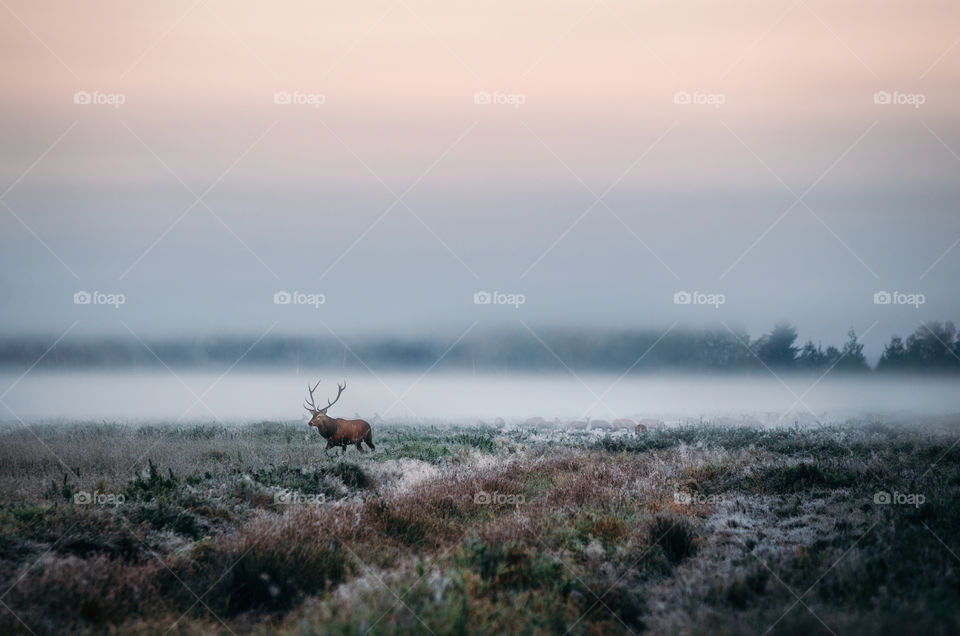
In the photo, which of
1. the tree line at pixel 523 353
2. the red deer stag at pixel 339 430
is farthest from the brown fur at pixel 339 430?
the tree line at pixel 523 353

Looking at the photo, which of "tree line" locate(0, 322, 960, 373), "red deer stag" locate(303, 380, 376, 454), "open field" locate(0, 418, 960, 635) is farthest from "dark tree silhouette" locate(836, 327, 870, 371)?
"red deer stag" locate(303, 380, 376, 454)

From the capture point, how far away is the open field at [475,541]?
19.1 ft

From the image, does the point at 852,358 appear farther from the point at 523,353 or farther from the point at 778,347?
the point at 523,353

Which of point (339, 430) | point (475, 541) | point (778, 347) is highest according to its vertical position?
point (778, 347)

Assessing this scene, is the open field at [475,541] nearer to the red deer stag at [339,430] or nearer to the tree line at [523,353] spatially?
the red deer stag at [339,430]

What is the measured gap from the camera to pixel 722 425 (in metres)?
20.2

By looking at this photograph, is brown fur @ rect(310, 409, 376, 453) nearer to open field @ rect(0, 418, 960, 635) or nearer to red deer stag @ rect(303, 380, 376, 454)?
red deer stag @ rect(303, 380, 376, 454)

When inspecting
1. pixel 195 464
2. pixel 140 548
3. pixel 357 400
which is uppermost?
pixel 357 400

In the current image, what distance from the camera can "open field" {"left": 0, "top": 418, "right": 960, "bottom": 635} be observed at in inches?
229

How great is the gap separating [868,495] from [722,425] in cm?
1054

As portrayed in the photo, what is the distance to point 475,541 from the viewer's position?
7.54 metres

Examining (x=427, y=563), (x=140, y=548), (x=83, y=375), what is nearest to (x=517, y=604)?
(x=427, y=563)

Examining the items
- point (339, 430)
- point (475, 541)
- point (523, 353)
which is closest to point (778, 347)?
point (523, 353)

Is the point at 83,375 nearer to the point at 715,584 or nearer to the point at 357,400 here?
the point at 357,400
